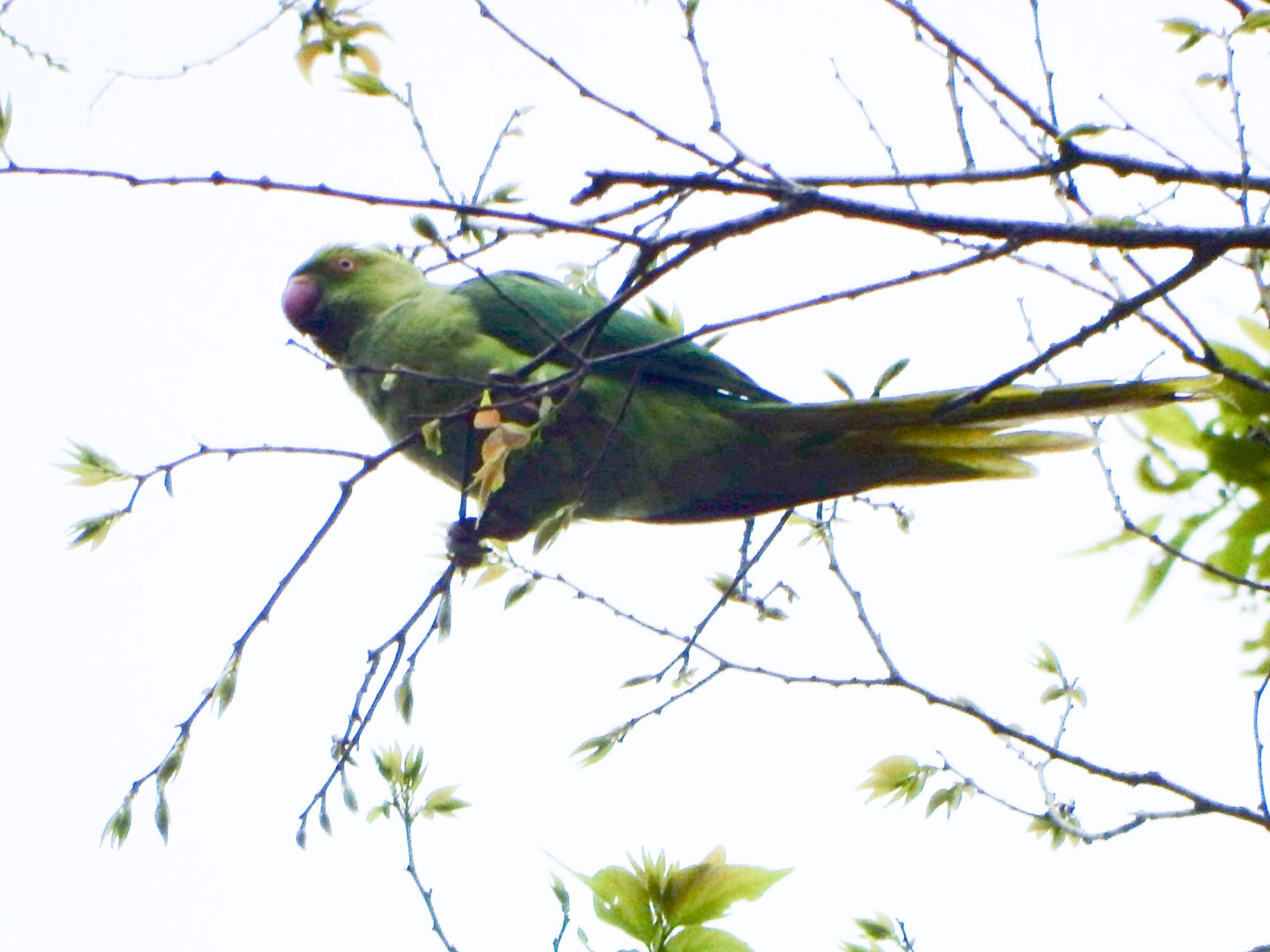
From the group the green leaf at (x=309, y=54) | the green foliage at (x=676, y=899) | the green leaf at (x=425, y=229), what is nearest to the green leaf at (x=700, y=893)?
the green foliage at (x=676, y=899)

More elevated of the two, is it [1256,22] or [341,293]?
[341,293]

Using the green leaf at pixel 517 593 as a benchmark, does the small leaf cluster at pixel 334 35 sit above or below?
above

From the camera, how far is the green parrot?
10.0ft

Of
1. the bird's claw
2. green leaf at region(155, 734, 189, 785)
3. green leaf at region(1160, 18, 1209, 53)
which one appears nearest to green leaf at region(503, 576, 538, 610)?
the bird's claw

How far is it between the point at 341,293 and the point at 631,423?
3.84ft

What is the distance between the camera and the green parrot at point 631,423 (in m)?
3.06

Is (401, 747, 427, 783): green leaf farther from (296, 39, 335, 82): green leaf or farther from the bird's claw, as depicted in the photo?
(296, 39, 335, 82): green leaf

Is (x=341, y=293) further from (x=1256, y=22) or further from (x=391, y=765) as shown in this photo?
(x=1256, y=22)

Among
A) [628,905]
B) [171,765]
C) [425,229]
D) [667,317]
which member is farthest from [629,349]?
[628,905]

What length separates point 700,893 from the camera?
A: 5.59 feet

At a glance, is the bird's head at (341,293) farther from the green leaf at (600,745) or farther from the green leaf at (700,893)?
the green leaf at (700,893)

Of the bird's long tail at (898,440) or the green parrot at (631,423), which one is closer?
the bird's long tail at (898,440)

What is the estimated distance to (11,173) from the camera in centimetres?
204

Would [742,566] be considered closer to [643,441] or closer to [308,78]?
[643,441]
